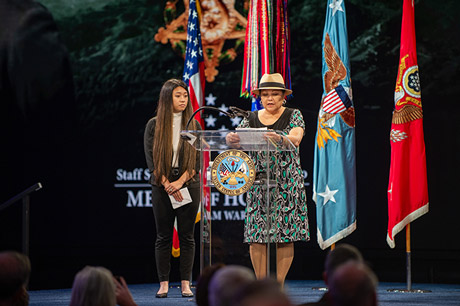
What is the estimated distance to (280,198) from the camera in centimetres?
447

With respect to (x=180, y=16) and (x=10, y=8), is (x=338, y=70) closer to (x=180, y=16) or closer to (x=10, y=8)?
(x=180, y=16)

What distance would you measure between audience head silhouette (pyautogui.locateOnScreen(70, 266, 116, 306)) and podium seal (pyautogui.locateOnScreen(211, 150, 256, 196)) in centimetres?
182

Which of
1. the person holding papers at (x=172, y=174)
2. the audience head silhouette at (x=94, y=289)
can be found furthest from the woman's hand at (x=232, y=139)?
the audience head silhouette at (x=94, y=289)

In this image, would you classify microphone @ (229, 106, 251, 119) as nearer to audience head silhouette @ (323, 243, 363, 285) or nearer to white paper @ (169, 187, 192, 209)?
white paper @ (169, 187, 192, 209)

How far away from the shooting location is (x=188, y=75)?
21.1ft

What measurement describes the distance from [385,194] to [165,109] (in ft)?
9.16

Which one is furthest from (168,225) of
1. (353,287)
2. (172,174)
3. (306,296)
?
(353,287)

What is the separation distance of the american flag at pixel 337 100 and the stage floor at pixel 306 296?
1.57 metres

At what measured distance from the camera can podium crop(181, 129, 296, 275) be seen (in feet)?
13.3

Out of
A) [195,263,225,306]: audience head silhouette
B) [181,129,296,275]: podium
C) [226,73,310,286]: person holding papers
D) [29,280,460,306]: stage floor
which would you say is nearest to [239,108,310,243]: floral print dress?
[226,73,310,286]: person holding papers

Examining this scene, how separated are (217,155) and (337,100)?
7.10 feet

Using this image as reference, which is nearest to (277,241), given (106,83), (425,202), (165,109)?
(165,109)

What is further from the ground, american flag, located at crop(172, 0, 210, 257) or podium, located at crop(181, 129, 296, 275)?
Answer: american flag, located at crop(172, 0, 210, 257)

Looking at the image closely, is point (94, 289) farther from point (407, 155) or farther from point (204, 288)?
point (407, 155)
